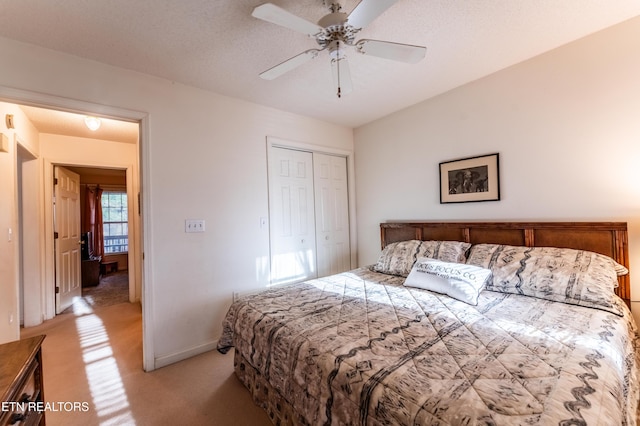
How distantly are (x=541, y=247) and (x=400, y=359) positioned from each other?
1.71 metres

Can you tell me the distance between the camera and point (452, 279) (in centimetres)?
189

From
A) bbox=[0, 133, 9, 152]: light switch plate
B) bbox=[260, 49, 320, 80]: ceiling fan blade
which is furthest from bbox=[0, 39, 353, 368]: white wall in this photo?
bbox=[260, 49, 320, 80]: ceiling fan blade

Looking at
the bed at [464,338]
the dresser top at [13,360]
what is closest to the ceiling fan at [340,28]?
the bed at [464,338]

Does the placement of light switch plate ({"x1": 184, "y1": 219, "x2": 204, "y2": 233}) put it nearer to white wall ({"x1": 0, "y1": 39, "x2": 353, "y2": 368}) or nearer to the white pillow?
white wall ({"x1": 0, "y1": 39, "x2": 353, "y2": 368})

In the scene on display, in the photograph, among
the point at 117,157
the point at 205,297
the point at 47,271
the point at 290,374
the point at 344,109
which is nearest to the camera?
the point at 290,374

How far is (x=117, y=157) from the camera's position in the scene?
3.86 metres

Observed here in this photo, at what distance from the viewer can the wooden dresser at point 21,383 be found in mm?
768

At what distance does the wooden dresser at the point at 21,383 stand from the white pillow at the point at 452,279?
2075 millimetres

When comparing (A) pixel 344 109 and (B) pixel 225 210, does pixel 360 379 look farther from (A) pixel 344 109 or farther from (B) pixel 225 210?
(A) pixel 344 109

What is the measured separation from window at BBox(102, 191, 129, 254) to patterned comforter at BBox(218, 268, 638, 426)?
21.6ft

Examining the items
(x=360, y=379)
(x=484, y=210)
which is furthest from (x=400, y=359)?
(x=484, y=210)

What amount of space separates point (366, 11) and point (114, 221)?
7793 millimetres

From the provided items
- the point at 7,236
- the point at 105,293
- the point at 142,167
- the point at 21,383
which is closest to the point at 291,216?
the point at 142,167

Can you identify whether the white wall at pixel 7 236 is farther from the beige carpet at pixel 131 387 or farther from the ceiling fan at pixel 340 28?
the ceiling fan at pixel 340 28
